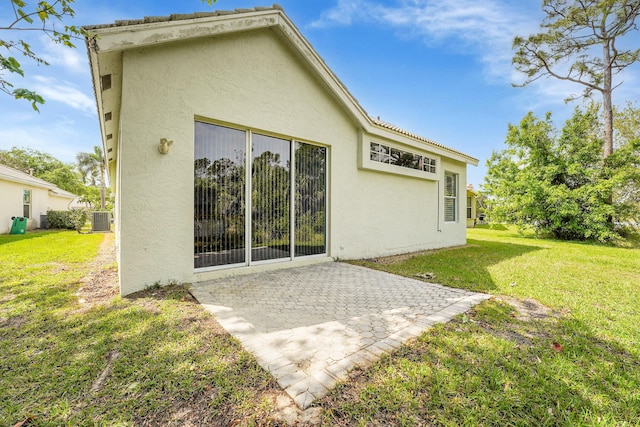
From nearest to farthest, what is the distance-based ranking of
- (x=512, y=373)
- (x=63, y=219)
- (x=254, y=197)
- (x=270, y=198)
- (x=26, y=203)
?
(x=512, y=373)
(x=254, y=197)
(x=270, y=198)
(x=26, y=203)
(x=63, y=219)

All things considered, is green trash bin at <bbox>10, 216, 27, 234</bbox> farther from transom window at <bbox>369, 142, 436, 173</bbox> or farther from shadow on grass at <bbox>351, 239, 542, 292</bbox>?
transom window at <bbox>369, 142, 436, 173</bbox>

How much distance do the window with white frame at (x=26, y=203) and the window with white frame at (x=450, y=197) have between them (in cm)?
2675

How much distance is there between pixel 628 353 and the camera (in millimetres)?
3246

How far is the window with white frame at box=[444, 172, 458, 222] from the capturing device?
42.2ft

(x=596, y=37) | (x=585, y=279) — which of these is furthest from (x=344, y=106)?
(x=596, y=37)

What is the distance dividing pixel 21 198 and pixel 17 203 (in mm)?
576

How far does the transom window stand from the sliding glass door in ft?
7.33

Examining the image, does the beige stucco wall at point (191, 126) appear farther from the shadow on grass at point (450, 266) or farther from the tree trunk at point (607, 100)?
the tree trunk at point (607, 100)

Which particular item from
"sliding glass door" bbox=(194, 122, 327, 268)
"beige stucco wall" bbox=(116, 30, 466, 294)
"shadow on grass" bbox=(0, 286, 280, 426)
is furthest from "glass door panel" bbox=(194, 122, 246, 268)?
"shadow on grass" bbox=(0, 286, 280, 426)

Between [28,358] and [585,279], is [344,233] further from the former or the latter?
[28,358]

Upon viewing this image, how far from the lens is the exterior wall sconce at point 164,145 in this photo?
5.21 m

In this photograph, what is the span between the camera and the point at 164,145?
521cm

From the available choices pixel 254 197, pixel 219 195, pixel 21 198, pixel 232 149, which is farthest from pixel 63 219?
pixel 254 197

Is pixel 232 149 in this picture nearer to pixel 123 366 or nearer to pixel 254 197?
pixel 254 197
